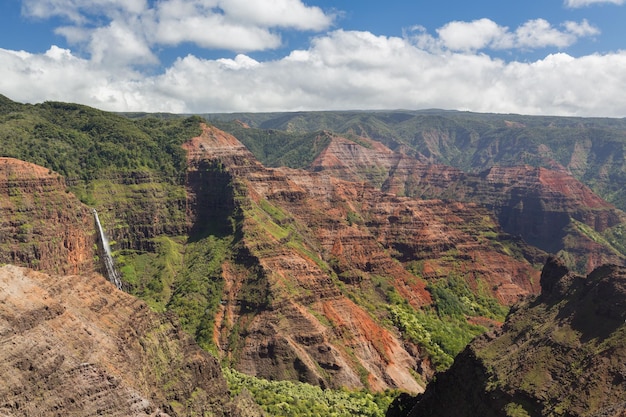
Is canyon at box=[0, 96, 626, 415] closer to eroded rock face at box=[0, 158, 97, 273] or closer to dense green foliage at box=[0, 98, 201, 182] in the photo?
eroded rock face at box=[0, 158, 97, 273]

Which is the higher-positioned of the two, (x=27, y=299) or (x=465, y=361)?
(x=27, y=299)

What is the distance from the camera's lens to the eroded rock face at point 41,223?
134875mm

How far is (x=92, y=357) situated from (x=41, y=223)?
8740cm

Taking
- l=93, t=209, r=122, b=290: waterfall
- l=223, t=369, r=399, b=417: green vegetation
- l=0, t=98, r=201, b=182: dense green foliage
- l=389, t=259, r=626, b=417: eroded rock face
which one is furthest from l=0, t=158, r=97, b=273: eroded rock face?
l=389, t=259, r=626, b=417: eroded rock face

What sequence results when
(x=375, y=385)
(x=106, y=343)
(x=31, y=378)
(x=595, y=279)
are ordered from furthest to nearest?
1. (x=375, y=385)
2. (x=595, y=279)
3. (x=106, y=343)
4. (x=31, y=378)

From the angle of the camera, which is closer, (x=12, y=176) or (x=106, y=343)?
(x=106, y=343)

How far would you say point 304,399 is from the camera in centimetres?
11331

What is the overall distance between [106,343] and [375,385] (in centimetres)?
8148

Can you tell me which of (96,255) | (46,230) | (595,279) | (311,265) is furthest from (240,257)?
(595,279)

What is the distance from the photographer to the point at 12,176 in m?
143

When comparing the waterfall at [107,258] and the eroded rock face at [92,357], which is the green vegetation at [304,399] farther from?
the waterfall at [107,258]

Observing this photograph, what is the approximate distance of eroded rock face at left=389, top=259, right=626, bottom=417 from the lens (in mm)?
64375

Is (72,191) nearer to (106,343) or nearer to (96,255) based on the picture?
(96,255)

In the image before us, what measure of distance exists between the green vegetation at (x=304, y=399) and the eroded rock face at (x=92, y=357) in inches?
788
